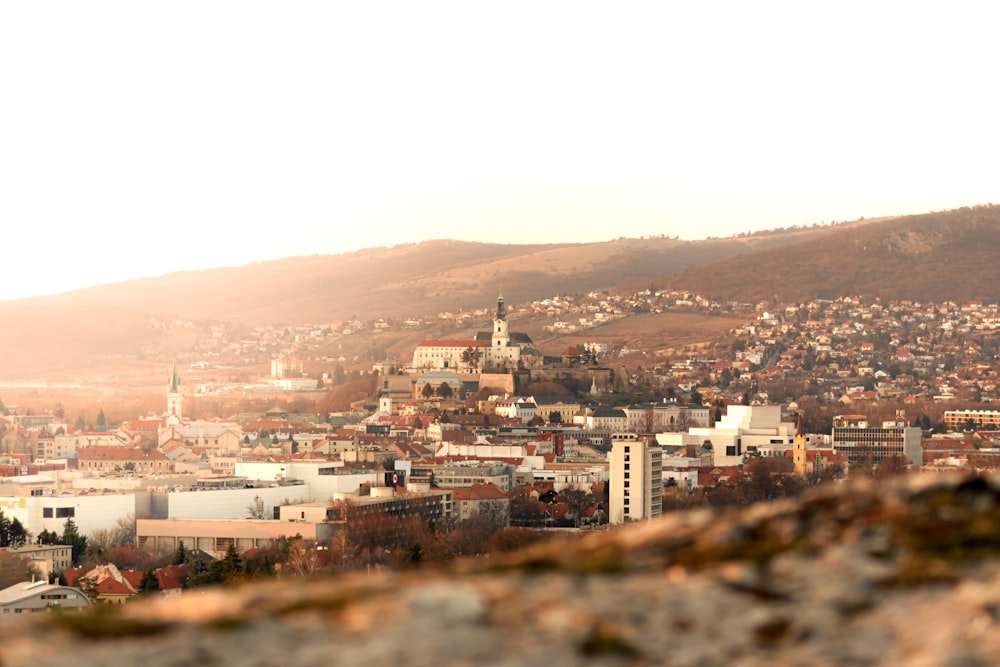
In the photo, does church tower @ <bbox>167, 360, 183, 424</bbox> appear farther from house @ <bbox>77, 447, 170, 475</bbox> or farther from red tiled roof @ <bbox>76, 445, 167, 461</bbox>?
house @ <bbox>77, 447, 170, 475</bbox>

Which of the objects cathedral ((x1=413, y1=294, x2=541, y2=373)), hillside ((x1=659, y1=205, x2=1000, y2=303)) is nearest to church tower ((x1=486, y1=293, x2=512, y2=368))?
cathedral ((x1=413, y1=294, x2=541, y2=373))

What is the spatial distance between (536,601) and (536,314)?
18586 centimetres

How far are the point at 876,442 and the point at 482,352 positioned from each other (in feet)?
143

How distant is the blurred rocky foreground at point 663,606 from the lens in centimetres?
472

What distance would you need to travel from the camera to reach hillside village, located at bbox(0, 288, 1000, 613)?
2259 inches

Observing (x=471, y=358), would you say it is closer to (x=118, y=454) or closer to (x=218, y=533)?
(x=118, y=454)

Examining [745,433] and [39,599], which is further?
[745,433]

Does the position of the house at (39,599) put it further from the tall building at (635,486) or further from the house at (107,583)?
the tall building at (635,486)

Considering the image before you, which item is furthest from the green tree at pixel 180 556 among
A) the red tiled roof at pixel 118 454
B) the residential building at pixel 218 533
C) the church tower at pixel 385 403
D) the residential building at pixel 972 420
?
the church tower at pixel 385 403

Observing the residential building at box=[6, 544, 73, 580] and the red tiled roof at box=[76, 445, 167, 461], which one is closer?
the residential building at box=[6, 544, 73, 580]

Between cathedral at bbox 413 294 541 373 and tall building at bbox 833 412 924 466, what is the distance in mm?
35247

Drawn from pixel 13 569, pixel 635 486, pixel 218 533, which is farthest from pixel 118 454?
pixel 13 569

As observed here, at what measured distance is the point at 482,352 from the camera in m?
133

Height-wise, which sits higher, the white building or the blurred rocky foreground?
the blurred rocky foreground
